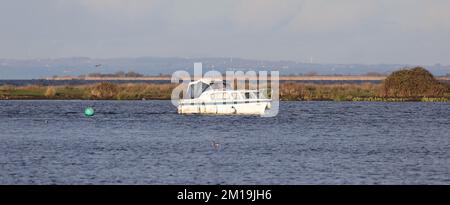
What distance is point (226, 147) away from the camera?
165 ft

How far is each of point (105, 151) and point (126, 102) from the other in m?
54.0

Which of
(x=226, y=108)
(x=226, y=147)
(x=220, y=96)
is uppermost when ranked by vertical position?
(x=220, y=96)

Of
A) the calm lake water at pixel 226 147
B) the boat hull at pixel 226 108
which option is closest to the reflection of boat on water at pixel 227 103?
the boat hull at pixel 226 108

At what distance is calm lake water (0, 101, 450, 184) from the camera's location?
37625 mm

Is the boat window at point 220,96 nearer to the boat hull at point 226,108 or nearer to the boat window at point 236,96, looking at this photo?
the boat window at point 236,96

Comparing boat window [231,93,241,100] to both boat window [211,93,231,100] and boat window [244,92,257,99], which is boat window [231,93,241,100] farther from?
boat window [244,92,257,99]

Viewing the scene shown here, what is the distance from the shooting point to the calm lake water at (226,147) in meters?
37.6

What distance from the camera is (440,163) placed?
1695 inches

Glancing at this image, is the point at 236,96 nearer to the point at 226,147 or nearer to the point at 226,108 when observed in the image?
the point at 226,108

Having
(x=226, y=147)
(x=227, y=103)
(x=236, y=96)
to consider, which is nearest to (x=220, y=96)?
(x=227, y=103)

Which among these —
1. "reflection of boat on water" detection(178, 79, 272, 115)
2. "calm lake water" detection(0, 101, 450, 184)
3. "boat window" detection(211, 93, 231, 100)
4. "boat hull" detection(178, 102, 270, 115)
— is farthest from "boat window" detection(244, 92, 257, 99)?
"boat window" detection(211, 93, 231, 100)

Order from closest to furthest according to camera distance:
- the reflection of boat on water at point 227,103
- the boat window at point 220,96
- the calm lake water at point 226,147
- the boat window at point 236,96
A: the calm lake water at point 226,147 → the reflection of boat on water at point 227,103 → the boat window at point 236,96 → the boat window at point 220,96
